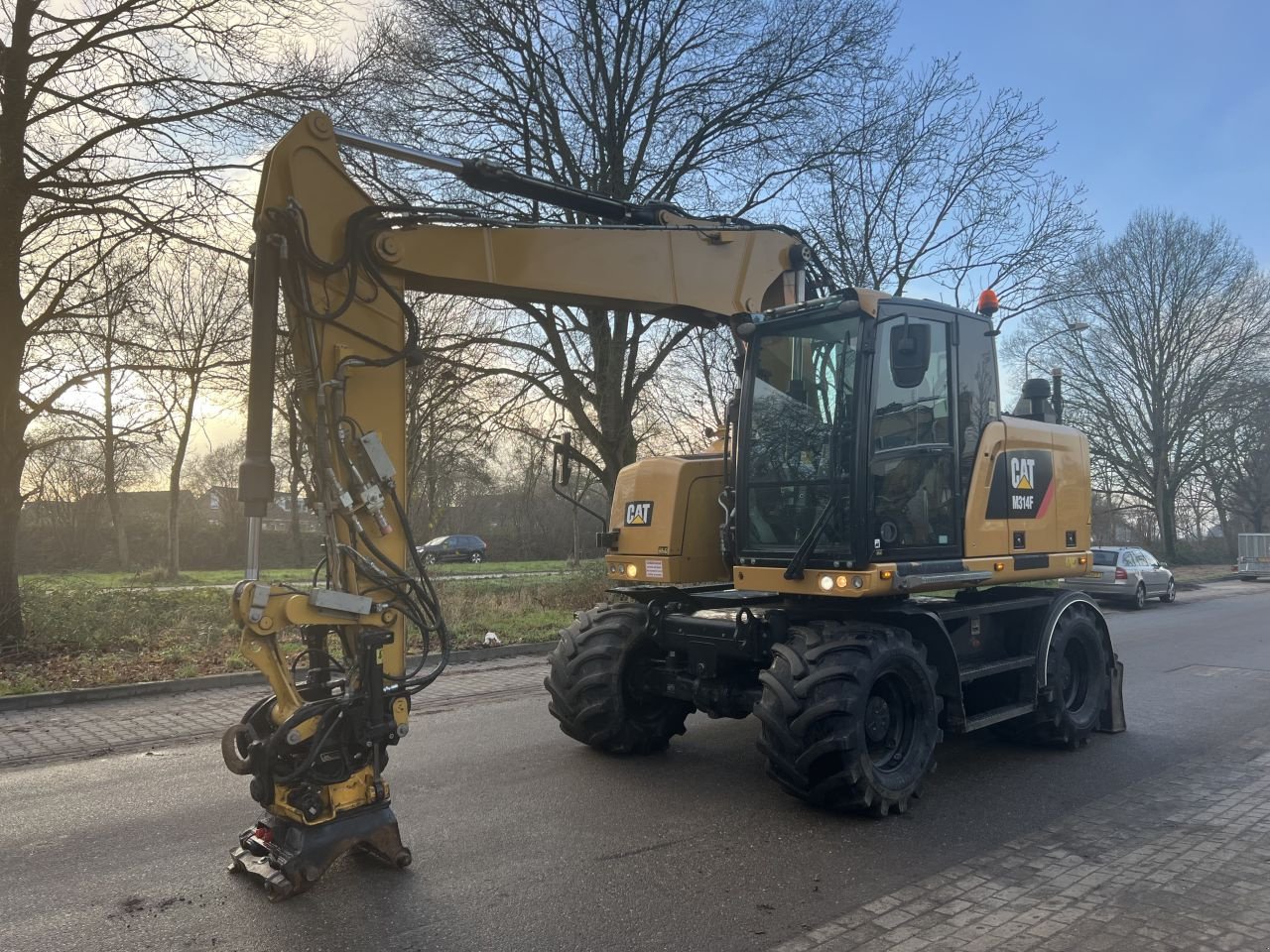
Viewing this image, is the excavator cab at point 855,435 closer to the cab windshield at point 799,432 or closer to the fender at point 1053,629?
the cab windshield at point 799,432

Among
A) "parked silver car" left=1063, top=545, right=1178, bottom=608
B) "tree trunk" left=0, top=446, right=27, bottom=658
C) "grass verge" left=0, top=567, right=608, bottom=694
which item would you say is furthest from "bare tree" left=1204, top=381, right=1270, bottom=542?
"tree trunk" left=0, top=446, right=27, bottom=658

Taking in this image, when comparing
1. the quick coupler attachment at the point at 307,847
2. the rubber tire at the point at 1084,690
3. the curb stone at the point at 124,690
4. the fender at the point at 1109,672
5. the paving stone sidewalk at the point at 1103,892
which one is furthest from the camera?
the curb stone at the point at 124,690

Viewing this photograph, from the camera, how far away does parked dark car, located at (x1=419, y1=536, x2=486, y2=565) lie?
41.9 meters

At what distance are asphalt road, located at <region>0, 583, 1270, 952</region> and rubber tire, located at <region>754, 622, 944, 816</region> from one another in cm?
20

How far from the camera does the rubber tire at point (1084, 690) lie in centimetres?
703

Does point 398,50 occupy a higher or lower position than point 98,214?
higher

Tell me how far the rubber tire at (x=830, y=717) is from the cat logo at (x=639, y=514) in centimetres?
142

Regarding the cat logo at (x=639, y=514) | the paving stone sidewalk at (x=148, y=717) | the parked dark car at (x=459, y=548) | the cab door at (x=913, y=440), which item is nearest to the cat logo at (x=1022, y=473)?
the cab door at (x=913, y=440)

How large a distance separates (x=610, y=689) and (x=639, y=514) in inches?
48.8

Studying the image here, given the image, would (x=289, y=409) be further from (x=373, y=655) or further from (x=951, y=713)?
(x=951, y=713)

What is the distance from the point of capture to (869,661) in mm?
5410

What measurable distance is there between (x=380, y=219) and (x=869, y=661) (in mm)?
3663

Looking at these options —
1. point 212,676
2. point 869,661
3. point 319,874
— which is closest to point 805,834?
point 869,661

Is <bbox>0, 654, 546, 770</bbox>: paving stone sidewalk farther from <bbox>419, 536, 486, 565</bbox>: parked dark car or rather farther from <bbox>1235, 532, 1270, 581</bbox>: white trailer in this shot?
<bbox>419, 536, 486, 565</bbox>: parked dark car
